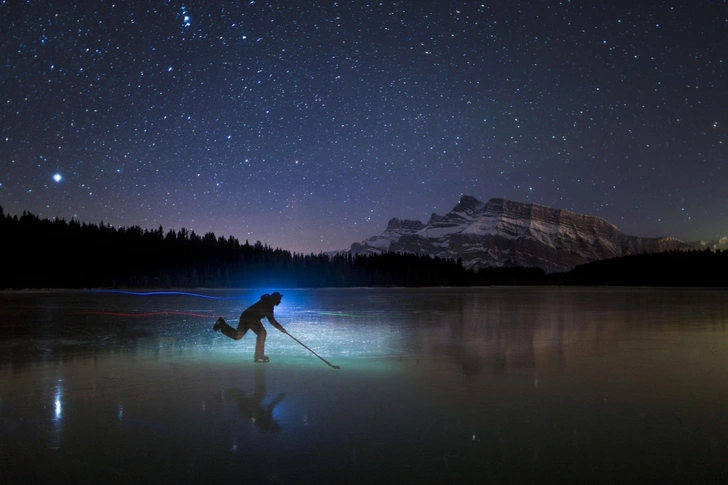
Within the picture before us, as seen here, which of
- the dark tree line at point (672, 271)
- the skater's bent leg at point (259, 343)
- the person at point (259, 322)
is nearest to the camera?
the person at point (259, 322)

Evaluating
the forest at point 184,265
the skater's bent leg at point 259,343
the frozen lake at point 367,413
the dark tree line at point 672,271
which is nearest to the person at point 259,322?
the skater's bent leg at point 259,343

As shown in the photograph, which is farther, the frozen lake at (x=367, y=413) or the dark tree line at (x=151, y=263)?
the dark tree line at (x=151, y=263)

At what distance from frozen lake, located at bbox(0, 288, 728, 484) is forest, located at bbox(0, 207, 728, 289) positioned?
12241 centimetres

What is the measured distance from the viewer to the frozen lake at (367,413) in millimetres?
5699

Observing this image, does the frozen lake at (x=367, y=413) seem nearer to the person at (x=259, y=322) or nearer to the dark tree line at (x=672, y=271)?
the person at (x=259, y=322)

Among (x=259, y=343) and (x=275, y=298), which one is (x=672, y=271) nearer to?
(x=259, y=343)

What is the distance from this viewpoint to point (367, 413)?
8.09 m

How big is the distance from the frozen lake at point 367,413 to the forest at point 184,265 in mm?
122410

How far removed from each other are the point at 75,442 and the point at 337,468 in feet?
11.5

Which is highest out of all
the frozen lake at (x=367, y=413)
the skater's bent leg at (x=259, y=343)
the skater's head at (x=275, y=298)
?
the skater's head at (x=275, y=298)

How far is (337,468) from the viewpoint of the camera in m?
5.69

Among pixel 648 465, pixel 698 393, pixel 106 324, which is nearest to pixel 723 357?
pixel 698 393

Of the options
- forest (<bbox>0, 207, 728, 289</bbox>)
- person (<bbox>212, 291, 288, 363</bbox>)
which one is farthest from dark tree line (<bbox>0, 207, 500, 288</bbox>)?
person (<bbox>212, 291, 288, 363</bbox>)

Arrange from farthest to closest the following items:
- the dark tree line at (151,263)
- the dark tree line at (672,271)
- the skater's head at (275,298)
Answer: the dark tree line at (672,271) → the dark tree line at (151,263) → the skater's head at (275,298)
